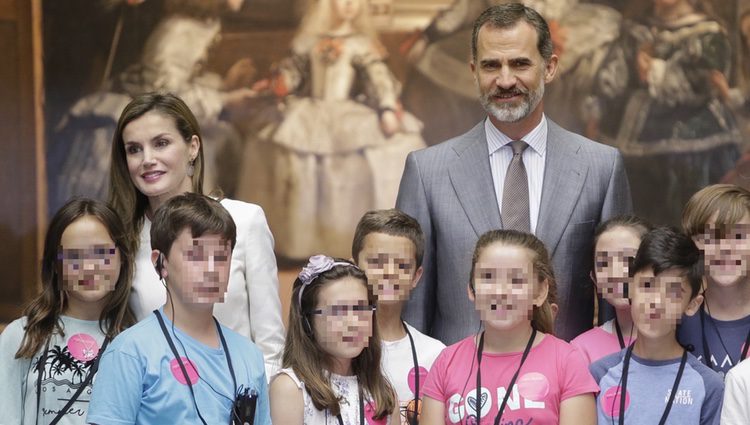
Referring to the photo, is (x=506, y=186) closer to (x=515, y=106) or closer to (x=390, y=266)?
(x=515, y=106)

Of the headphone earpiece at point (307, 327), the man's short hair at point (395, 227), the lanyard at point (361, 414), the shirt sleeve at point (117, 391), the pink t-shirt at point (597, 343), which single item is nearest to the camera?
the shirt sleeve at point (117, 391)

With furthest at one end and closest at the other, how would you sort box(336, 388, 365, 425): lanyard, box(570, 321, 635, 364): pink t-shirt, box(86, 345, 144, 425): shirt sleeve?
box(570, 321, 635, 364): pink t-shirt → box(336, 388, 365, 425): lanyard → box(86, 345, 144, 425): shirt sleeve

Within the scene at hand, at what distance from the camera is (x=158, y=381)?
3.39 m

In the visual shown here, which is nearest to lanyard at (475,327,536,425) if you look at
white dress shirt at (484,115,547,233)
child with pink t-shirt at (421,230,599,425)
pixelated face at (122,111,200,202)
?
child with pink t-shirt at (421,230,599,425)

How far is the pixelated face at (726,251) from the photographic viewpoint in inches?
153

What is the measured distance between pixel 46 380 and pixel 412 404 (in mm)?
1227

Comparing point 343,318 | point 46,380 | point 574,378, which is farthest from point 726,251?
point 46,380

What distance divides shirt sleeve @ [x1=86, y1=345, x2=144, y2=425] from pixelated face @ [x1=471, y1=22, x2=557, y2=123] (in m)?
1.70

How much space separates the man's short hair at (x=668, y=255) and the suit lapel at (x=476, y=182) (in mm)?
690

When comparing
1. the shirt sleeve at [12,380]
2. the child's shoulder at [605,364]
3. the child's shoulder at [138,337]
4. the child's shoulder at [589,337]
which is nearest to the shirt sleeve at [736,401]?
the child's shoulder at [605,364]

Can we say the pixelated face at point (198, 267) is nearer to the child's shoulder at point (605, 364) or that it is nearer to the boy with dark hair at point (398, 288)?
the boy with dark hair at point (398, 288)

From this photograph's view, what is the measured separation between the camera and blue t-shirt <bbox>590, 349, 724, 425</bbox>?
358 cm

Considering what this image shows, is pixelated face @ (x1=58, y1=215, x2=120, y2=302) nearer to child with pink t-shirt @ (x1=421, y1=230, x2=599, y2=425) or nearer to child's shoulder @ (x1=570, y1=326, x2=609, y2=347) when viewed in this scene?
child with pink t-shirt @ (x1=421, y1=230, x2=599, y2=425)

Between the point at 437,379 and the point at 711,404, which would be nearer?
the point at 711,404
